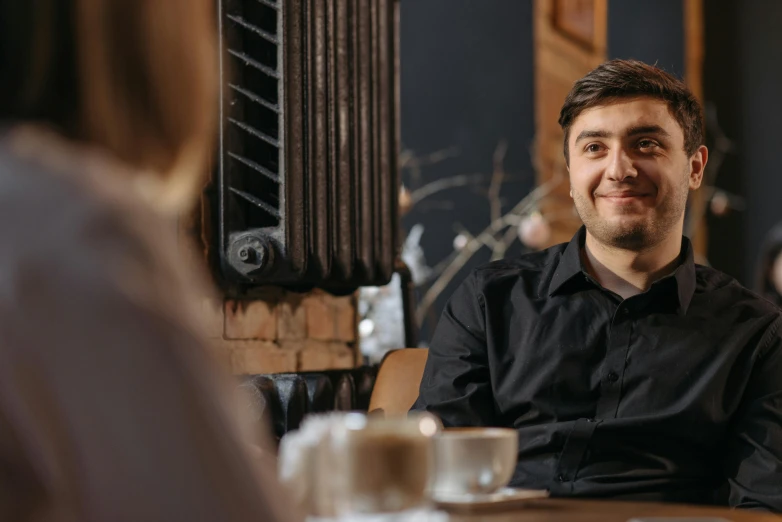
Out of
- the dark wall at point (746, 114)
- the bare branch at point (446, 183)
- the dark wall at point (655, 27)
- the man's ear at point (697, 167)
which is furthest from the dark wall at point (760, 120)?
the man's ear at point (697, 167)

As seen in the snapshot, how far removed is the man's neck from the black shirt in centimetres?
4

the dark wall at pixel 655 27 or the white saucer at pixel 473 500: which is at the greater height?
the dark wall at pixel 655 27

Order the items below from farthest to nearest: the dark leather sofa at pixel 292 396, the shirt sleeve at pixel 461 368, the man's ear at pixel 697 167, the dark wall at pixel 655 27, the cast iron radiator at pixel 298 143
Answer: the dark wall at pixel 655 27 < the cast iron radiator at pixel 298 143 < the dark leather sofa at pixel 292 396 < the man's ear at pixel 697 167 < the shirt sleeve at pixel 461 368

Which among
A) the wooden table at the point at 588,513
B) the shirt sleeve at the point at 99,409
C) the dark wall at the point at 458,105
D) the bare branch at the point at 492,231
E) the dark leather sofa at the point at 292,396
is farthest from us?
the dark wall at the point at 458,105

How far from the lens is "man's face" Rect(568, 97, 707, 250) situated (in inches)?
75.0

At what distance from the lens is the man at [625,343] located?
171 cm

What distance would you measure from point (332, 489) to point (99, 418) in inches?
14.0

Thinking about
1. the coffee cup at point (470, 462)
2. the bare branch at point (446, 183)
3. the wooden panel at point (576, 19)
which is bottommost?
the coffee cup at point (470, 462)

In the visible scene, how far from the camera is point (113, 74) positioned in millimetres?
574

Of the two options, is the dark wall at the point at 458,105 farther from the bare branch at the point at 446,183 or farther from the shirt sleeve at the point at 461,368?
the shirt sleeve at the point at 461,368

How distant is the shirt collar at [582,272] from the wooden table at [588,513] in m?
0.84

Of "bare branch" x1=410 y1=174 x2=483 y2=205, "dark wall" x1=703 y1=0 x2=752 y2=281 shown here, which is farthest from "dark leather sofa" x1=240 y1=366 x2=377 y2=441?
"dark wall" x1=703 y1=0 x2=752 y2=281

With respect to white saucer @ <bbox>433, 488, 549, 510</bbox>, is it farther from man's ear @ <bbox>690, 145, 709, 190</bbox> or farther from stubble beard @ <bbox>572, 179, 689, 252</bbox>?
man's ear @ <bbox>690, 145, 709, 190</bbox>

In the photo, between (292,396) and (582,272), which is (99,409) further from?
(292,396)
